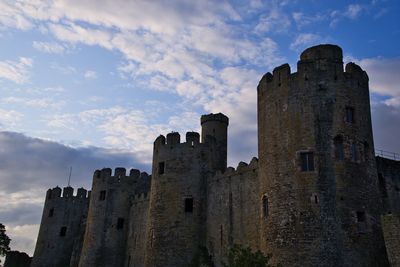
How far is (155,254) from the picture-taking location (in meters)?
33.3

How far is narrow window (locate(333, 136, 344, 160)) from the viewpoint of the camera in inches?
969

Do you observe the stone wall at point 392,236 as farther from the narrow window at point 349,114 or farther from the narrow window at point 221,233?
the narrow window at point 221,233

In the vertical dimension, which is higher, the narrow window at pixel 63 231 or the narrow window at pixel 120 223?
the narrow window at pixel 63 231

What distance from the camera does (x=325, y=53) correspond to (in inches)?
1041

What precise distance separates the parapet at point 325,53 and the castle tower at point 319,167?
0.05 m

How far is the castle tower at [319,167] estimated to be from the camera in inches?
920

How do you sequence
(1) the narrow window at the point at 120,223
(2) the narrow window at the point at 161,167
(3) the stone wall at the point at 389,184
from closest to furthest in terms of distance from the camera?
(3) the stone wall at the point at 389,184, (2) the narrow window at the point at 161,167, (1) the narrow window at the point at 120,223

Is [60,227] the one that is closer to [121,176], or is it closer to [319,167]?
[121,176]

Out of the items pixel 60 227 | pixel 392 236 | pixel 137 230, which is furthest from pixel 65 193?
pixel 392 236

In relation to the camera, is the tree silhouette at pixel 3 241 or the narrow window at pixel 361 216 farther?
the tree silhouette at pixel 3 241

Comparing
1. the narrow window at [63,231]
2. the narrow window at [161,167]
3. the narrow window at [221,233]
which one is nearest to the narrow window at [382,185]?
the narrow window at [221,233]

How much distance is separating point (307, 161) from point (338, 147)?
1.76 meters

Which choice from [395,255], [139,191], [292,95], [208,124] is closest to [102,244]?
[139,191]

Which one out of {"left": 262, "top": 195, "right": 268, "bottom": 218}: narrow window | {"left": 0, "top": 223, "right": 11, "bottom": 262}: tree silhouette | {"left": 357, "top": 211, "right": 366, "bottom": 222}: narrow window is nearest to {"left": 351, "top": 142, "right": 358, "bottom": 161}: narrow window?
{"left": 357, "top": 211, "right": 366, "bottom": 222}: narrow window
